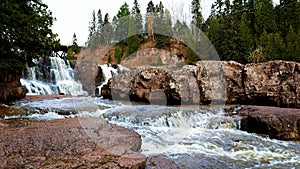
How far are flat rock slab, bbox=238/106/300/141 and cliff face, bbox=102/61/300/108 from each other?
11.6 ft

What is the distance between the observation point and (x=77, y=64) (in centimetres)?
2473

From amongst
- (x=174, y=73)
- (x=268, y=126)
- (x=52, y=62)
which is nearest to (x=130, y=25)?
(x=52, y=62)

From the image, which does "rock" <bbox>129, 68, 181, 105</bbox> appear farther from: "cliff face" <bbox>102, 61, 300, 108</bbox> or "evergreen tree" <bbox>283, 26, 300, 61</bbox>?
"evergreen tree" <bbox>283, 26, 300, 61</bbox>

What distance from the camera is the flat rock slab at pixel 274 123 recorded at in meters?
7.32

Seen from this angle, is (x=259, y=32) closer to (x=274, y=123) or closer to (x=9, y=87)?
(x=274, y=123)

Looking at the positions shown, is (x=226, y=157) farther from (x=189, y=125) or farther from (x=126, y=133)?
(x=189, y=125)

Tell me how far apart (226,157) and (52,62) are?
63.2ft

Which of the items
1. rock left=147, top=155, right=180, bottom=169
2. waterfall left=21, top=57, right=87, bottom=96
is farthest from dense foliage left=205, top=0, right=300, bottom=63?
rock left=147, top=155, right=180, bottom=169

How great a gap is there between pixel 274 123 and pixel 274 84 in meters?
4.80

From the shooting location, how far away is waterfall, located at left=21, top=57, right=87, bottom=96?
16.9m

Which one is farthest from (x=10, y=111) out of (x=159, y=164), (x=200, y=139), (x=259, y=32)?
(x=259, y=32)

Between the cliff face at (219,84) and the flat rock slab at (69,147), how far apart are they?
7.06m

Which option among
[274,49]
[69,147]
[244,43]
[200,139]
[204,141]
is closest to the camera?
[69,147]

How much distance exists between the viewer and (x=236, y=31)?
87.5ft
